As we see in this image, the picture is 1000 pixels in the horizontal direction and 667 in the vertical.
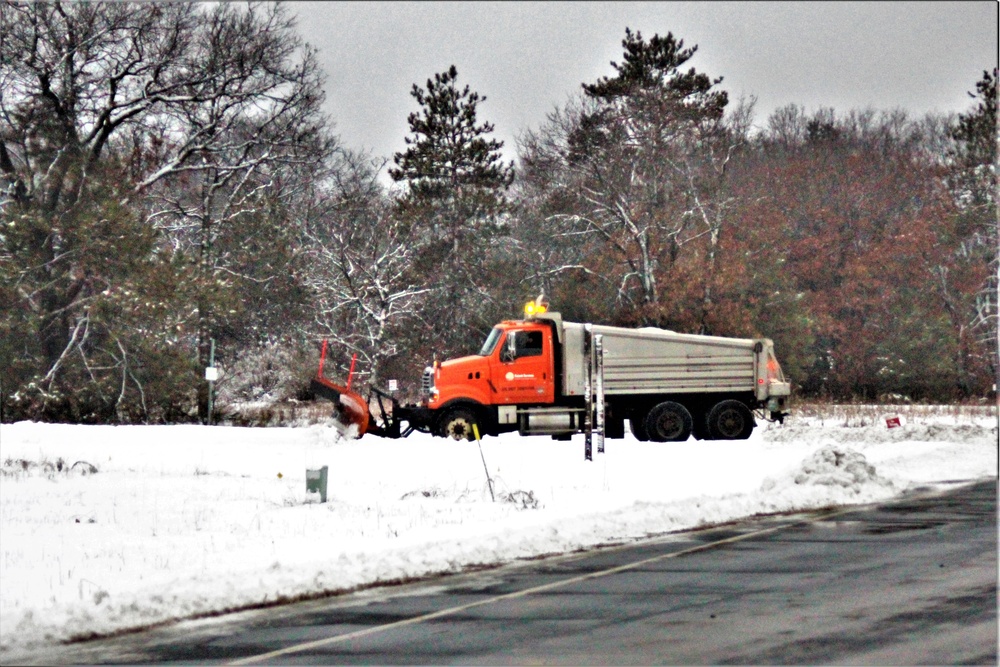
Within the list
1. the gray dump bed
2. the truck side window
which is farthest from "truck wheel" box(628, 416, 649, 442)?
the truck side window

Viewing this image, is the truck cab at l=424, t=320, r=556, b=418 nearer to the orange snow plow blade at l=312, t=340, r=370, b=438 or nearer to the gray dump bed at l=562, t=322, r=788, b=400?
the gray dump bed at l=562, t=322, r=788, b=400

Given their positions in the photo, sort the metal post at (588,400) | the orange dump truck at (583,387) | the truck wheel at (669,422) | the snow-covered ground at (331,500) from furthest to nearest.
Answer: the truck wheel at (669,422) < the orange dump truck at (583,387) < the metal post at (588,400) < the snow-covered ground at (331,500)

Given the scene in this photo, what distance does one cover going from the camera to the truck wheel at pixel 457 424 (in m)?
29.9

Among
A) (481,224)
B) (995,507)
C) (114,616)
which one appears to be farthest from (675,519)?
(481,224)

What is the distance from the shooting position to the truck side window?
101 ft

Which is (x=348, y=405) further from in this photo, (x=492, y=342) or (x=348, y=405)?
(x=492, y=342)

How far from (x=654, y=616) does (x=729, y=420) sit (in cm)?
2148

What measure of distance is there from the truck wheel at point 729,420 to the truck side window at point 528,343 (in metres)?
4.15

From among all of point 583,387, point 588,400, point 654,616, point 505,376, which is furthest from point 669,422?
point 654,616

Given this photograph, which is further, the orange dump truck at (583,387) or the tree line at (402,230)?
the tree line at (402,230)

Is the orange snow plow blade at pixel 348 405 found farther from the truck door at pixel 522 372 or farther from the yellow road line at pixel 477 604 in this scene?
the yellow road line at pixel 477 604

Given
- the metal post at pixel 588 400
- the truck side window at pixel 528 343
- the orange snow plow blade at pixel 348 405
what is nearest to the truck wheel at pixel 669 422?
the metal post at pixel 588 400

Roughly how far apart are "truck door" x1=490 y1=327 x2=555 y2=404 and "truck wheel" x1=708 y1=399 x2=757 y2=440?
146 inches

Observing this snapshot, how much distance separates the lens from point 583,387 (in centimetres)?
3083
